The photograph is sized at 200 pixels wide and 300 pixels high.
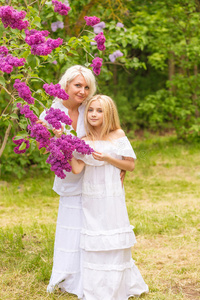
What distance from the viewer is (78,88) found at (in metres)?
2.91

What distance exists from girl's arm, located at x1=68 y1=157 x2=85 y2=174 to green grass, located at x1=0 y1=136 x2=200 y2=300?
0.54 metres

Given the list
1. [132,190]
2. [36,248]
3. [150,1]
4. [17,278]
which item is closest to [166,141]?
[150,1]

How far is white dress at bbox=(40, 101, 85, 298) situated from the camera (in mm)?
3016

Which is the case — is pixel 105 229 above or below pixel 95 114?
below

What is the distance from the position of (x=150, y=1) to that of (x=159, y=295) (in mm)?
7826

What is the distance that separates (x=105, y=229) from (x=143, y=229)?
1.72 meters

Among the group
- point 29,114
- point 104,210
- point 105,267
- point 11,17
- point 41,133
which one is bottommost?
point 105,267

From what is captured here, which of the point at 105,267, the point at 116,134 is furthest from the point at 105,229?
the point at 116,134

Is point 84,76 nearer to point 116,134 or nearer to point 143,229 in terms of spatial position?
point 116,134

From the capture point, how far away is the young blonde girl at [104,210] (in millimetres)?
2842

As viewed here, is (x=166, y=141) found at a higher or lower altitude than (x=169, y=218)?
higher

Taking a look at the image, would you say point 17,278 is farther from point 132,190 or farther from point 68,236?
point 132,190

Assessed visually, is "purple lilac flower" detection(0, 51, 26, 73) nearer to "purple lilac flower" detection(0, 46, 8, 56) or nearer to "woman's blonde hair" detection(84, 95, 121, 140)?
"purple lilac flower" detection(0, 46, 8, 56)

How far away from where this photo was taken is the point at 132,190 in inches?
253
